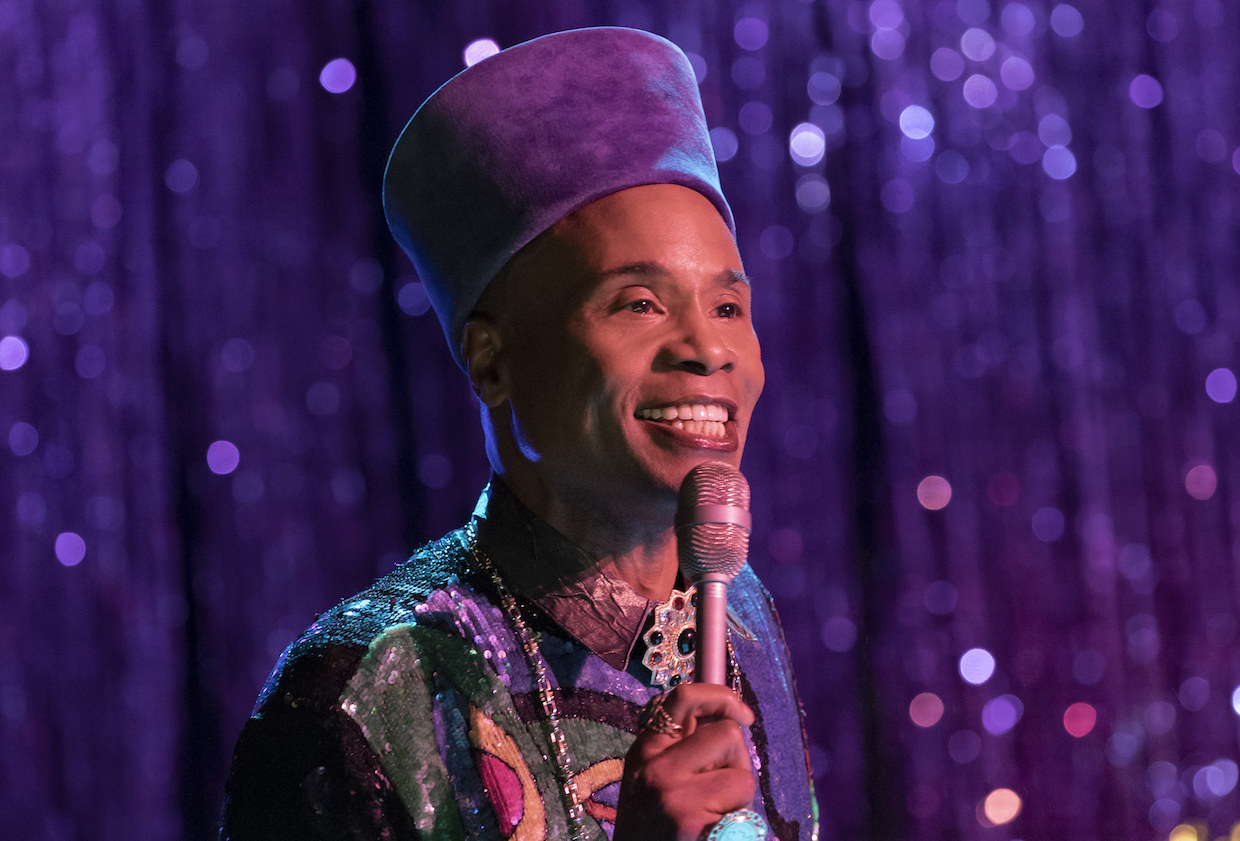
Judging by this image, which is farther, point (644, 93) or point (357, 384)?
point (357, 384)

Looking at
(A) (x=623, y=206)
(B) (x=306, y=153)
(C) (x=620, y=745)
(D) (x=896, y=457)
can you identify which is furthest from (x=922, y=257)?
(C) (x=620, y=745)

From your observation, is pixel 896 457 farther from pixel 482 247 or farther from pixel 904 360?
pixel 482 247

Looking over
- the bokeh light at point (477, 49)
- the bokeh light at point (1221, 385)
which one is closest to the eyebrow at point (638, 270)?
the bokeh light at point (477, 49)

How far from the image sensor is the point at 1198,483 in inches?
119

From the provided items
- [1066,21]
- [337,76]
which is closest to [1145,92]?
[1066,21]

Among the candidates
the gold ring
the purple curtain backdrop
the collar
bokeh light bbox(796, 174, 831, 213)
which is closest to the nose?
the collar

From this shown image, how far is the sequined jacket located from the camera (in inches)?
44.7

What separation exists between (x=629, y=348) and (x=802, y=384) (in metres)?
1.56

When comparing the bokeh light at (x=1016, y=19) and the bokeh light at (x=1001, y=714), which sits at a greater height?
the bokeh light at (x=1016, y=19)

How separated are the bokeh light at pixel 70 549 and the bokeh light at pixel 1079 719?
7.41ft

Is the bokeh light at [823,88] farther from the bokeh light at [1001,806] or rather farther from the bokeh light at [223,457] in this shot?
the bokeh light at [1001,806]

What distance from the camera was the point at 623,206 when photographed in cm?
130

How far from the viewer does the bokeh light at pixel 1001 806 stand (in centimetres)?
277

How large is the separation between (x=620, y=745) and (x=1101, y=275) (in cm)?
225
